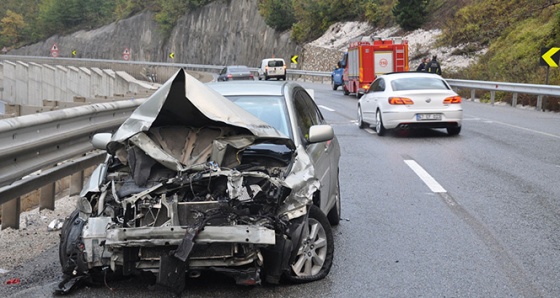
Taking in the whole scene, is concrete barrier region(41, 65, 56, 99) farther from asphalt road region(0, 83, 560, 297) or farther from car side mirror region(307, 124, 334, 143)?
car side mirror region(307, 124, 334, 143)

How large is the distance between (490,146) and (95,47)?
97.3 metres

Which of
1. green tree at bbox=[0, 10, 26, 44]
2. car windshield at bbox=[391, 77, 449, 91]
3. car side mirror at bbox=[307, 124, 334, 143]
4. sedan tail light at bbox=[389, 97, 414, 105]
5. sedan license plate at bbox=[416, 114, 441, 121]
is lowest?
sedan license plate at bbox=[416, 114, 441, 121]

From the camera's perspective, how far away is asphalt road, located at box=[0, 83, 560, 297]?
19.1 ft

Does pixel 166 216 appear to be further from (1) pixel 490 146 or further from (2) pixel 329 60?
(2) pixel 329 60

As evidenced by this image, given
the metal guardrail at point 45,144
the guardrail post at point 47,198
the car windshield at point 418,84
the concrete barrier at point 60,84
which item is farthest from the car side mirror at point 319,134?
the concrete barrier at point 60,84

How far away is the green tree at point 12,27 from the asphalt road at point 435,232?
395 ft

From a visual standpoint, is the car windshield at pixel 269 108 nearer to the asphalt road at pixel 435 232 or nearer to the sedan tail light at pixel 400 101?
the asphalt road at pixel 435 232

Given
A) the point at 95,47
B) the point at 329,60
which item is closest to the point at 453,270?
the point at 329,60

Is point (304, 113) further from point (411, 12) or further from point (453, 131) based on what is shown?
point (411, 12)

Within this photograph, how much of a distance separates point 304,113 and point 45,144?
A: 2659 millimetres

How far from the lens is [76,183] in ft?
31.2

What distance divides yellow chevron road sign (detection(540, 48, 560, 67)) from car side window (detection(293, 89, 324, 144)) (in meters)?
21.6

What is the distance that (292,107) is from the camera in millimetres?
7066

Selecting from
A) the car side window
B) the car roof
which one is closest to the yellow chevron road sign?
the car side window
